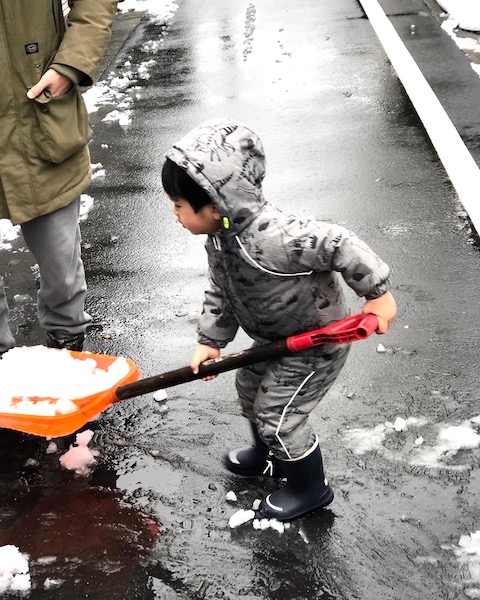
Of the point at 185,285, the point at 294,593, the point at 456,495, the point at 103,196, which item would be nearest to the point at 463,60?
the point at 103,196

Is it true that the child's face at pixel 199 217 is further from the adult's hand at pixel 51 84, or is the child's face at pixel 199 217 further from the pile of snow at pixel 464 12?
the pile of snow at pixel 464 12

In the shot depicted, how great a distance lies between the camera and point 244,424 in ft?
11.1

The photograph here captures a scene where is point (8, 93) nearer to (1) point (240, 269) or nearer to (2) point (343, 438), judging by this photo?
(1) point (240, 269)

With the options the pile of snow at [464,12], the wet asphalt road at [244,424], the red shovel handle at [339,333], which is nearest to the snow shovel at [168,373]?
the red shovel handle at [339,333]

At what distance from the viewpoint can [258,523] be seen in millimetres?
2893

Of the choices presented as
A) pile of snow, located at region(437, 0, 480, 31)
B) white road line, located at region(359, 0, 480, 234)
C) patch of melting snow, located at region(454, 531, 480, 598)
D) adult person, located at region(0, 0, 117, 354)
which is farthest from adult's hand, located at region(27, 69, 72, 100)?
pile of snow, located at region(437, 0, 480, 31)

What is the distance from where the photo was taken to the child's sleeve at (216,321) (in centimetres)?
284

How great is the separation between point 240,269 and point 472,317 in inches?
67.4

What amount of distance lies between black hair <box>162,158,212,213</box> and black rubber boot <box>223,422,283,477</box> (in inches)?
37.6

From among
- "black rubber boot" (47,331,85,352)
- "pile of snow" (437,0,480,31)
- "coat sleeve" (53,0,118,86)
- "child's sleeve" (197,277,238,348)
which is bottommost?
"pile of snow" (437,0,480,31)

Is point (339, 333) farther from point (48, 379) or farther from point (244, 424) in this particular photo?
point (48, 379)

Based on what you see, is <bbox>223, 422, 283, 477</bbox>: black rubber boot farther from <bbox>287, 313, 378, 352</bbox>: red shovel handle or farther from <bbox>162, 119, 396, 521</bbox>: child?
<bbox>287, 313, 378, 352</bbox>: red shovel handle

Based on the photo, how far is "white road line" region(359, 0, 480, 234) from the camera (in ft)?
16.7

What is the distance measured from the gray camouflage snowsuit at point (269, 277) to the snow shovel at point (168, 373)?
0.10 m
